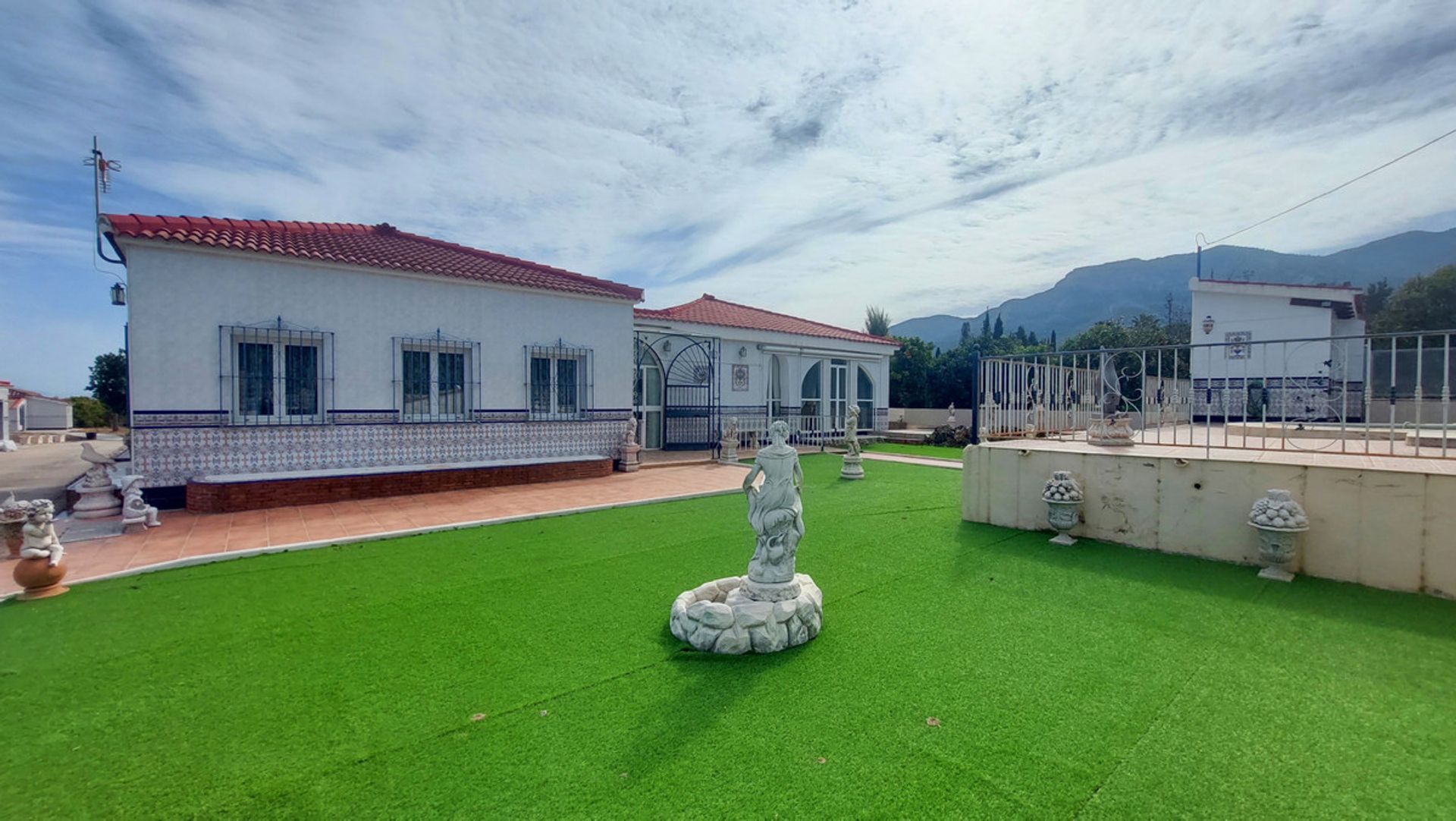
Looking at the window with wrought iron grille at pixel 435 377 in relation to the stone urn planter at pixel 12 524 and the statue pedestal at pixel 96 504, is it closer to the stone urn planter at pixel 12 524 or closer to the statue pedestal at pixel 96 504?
the statue pedestal at pixel 96 504

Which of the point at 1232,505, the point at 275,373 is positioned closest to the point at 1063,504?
the point at 1232,505

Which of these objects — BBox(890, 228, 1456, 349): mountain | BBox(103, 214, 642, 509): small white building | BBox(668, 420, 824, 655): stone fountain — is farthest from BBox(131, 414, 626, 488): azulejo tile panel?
BBox(890, 228, 1456, 349): mountain

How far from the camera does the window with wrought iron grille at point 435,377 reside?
33.5 feet

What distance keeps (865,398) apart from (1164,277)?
171131mm

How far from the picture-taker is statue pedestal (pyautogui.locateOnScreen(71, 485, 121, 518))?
759cm

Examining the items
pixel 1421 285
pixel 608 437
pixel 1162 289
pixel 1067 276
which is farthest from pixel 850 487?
pixel 1067 276

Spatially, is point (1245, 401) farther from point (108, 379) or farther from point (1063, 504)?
point (108, 379)

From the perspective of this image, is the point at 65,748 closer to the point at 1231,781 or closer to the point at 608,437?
the point at 1231,781

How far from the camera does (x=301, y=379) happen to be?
30.8ft

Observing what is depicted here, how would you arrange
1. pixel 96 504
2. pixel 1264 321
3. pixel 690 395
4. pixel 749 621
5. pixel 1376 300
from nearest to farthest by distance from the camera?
pixel 749 621, pixel 96 504, pixel 690 395, pixel 1264 321, pixel 1376 300

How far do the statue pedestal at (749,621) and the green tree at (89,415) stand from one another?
150ft

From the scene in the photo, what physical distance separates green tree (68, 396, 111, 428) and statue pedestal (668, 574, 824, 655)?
45.7 meters

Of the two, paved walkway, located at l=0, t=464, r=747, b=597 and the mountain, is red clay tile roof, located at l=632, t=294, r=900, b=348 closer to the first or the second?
paved walkway, located at l=0, t=464, r=747, b=597

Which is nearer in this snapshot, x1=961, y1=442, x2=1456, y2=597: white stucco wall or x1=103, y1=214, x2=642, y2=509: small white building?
x1=961, y1=442, x2=1456, y2=597: white stucco wall
